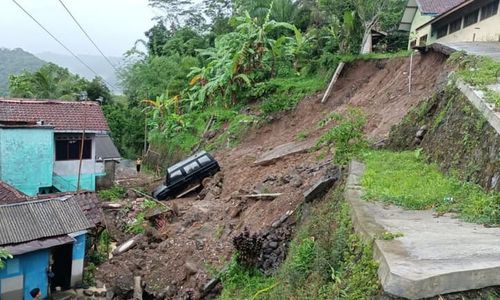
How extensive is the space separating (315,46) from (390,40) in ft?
22.3

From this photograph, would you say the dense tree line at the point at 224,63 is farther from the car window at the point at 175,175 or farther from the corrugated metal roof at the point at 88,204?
the corrugated metal roof at the point at 88,204

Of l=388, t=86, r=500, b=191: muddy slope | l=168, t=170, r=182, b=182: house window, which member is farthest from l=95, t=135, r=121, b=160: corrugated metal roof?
l=388, t=86, r=500, b=191: muddy slope

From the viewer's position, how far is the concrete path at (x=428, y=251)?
11.6 ft

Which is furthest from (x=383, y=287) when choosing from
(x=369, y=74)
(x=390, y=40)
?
(x=390, y=40)

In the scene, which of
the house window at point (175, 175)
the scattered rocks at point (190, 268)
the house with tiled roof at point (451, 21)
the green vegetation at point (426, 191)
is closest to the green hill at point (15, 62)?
the house with tiled roof at point (451, 21)

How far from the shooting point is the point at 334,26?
63.0 ft

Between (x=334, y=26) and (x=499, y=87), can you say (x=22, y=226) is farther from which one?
(x=334, y=26)

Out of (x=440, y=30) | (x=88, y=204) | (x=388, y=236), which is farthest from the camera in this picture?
(x=440, y=30)

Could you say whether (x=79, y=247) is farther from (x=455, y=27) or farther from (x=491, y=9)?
(x=455, y=27)

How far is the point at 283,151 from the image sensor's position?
14047mm

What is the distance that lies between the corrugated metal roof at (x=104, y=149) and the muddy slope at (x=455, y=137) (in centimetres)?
1702

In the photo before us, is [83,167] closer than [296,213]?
No

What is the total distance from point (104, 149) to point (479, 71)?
20046mm

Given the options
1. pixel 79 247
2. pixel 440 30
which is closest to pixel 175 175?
pixel 79 247
